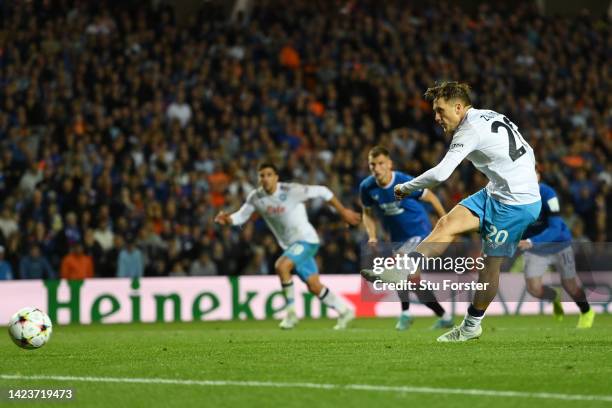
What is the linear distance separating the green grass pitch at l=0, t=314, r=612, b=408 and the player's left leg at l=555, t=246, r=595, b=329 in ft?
5.96

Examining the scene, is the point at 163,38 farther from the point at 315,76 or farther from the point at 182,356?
the point at 182,356

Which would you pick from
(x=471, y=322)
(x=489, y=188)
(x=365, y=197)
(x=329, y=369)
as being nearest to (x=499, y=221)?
(x=489, y=188)

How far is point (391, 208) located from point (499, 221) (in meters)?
4.60

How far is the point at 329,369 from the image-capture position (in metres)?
7.97

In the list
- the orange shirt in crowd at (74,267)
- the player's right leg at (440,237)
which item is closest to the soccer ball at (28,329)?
the player's right leg at (440,237)

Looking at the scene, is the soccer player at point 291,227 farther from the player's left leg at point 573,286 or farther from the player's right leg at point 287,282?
the player's left leg at point 573,286

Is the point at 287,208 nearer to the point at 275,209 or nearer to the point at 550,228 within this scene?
the point at 275,209

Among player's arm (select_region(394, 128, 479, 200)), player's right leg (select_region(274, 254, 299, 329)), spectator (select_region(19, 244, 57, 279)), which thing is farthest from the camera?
spectator (select_region(19, 244, 57, 279))

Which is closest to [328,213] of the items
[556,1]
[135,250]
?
[135,250]

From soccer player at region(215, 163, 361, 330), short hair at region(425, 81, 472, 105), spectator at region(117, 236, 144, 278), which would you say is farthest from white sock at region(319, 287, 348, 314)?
short hair at region(425, 81, 472, 105)

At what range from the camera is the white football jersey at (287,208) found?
51.9 feet

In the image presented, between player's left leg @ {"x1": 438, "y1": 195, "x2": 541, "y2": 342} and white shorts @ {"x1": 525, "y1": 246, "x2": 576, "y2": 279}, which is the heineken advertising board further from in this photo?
player's left leg @ {"x1": 438, "y1": 195, "x2": 541, "y2": 342}

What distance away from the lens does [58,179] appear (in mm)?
20078

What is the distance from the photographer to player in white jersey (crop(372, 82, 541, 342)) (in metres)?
9.65
